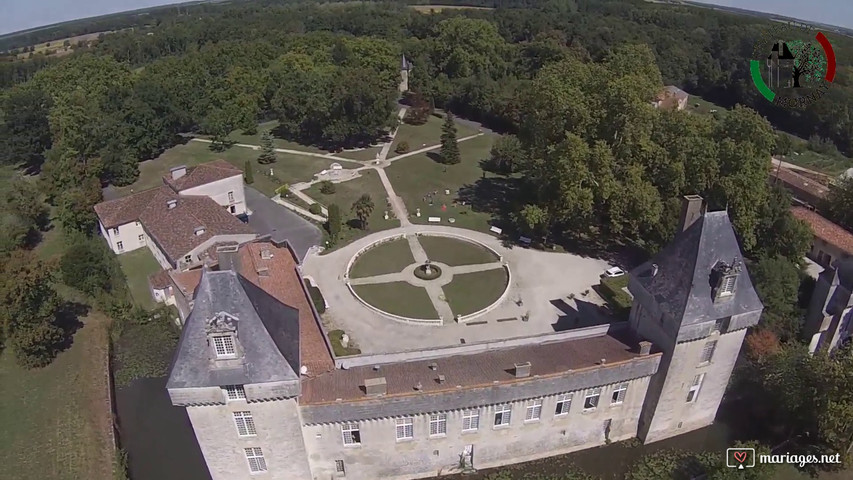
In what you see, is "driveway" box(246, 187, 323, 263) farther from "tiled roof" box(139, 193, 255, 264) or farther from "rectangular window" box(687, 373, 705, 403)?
"rectangular window" box(687, 373, 705, 403)

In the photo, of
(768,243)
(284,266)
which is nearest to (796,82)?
(768,243)

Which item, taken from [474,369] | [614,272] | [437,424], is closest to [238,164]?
[614,272]

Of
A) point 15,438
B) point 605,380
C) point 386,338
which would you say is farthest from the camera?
point 386,338

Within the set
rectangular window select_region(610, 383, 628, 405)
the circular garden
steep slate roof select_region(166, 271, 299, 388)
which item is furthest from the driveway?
rectangular window select_region(610, 383, 628, 405)

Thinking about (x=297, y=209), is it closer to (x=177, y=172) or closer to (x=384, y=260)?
(x=177, y=172)

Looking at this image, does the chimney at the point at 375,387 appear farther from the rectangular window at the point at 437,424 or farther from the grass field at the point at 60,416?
the grass field at the point at 60,416

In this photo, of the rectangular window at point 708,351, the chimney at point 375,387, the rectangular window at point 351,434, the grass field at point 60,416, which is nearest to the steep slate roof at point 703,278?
the rectangular window at point 708,351

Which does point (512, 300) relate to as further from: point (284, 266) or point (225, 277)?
point (225, 277)
